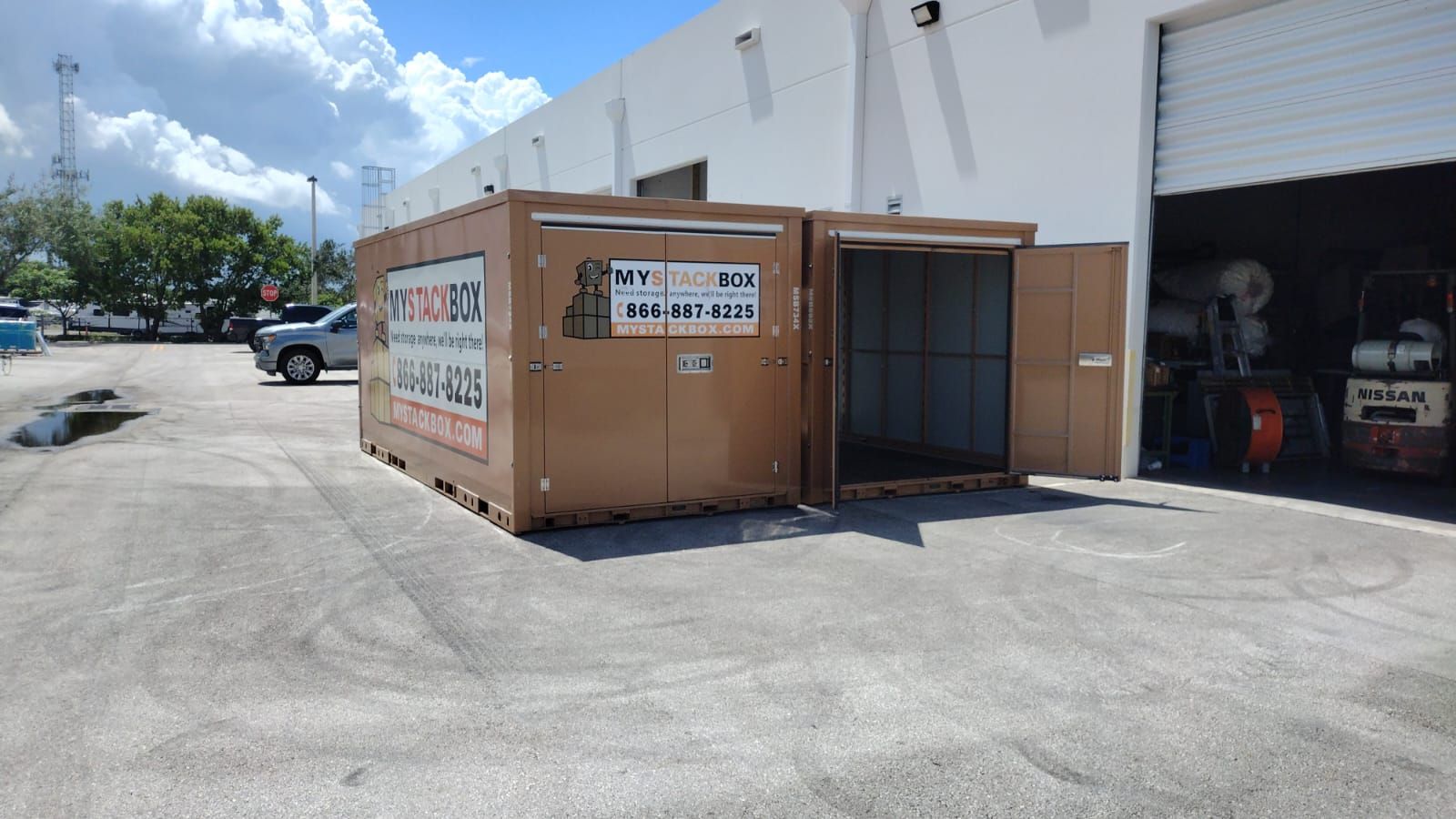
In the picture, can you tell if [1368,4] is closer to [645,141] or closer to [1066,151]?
[1066,151]

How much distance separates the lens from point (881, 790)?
144 inches

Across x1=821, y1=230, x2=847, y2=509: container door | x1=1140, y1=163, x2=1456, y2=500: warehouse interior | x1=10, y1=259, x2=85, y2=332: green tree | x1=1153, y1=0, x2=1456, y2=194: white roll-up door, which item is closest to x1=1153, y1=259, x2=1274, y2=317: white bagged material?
x1=1140, y1=163, x2=1456, y2=500: warehouse interior

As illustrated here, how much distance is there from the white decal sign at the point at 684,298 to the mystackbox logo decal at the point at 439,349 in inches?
47.8

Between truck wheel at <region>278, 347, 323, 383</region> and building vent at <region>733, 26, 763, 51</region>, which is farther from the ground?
building vent at <region>733, 26, 763, 51</region>

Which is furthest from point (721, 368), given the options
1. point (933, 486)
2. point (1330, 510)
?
point (1330, 510)

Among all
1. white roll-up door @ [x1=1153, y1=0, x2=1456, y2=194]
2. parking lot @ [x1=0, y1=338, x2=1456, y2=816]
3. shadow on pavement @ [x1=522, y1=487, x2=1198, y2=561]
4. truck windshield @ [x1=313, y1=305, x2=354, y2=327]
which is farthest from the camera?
truck windshield @ [x1=313, y1=305, x2=354, y2=327]

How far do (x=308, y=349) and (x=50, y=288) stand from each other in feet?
125

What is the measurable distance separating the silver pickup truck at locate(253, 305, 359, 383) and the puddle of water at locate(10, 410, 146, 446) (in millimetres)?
5909

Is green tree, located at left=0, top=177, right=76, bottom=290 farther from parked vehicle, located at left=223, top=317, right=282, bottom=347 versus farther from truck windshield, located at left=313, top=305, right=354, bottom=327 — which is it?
truck windshield, located at left=313, top=305, right=354, bottom=327

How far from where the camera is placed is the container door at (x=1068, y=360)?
1035 cm

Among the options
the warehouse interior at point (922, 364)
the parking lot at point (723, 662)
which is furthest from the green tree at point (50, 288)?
the warehouse interior at point (922, 364)

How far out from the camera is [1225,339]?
12.7 meters

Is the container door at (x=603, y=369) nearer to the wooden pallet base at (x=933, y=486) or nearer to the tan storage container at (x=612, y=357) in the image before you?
the tan storage container at (x=612, y=357)

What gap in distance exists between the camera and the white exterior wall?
1095 centimetres
